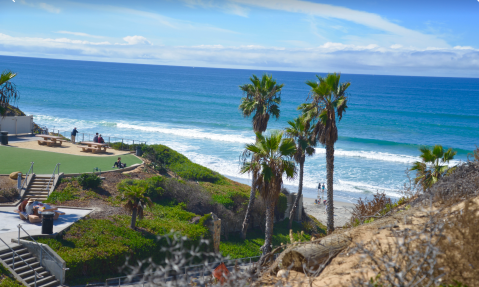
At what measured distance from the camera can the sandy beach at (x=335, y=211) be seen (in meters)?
33.0

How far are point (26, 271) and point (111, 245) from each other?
340 centimetres

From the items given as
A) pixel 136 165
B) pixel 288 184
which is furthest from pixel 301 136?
pixel 288 184

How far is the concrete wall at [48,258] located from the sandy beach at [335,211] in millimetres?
22700

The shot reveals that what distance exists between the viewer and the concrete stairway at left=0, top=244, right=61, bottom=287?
43.3ft

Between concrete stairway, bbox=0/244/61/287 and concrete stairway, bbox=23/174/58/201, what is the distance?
612cm

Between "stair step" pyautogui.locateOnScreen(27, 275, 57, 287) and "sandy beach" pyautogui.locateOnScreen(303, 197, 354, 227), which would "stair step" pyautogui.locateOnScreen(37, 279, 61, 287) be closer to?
"stair step" pyautogui.locateOnScreen(27, 275, 57, 287)

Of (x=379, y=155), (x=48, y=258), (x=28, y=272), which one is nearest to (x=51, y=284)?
(x=28, y=272)

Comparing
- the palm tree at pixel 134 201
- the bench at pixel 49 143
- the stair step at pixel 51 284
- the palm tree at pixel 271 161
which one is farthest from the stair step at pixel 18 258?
the bench at pixel 49 143

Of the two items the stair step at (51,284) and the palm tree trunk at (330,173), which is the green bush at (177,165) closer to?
the palm tree trunk at (330,173)

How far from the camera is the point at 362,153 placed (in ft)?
177

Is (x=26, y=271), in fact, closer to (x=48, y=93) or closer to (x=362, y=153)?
(x=362, y=153)

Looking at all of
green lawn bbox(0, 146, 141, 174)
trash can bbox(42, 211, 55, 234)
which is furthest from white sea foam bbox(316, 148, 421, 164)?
trash can bbox(42, 211, 55, 234)

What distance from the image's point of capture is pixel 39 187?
20.6 meters

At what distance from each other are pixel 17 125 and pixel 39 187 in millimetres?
14022
